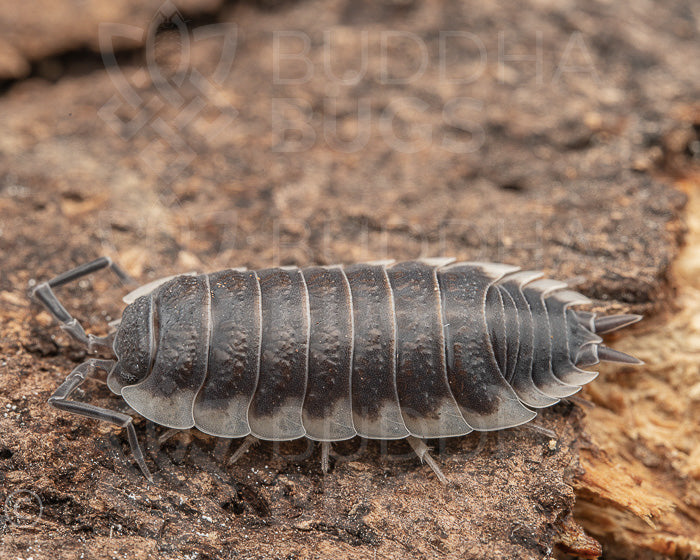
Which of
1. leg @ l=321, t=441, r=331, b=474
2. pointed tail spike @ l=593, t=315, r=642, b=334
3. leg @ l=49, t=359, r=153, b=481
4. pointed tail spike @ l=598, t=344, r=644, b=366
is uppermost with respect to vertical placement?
pointed tail spike @ l=593, t=315, r=642, b=334

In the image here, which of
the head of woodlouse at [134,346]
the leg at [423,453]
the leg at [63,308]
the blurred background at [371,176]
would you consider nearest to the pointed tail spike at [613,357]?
the blurred background at [371,176]

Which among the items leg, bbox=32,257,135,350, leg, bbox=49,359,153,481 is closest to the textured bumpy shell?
leg, bbox=49,359,153,481

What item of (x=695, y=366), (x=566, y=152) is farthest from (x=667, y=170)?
(x=695, y=366)

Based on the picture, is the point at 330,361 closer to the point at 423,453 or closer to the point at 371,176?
the point at 423,453

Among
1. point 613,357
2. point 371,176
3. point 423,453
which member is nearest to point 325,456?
point 423,453

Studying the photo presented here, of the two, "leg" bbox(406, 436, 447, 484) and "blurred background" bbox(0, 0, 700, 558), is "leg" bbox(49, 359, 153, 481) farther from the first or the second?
"leg" bbox(406, 436, 447, 484)

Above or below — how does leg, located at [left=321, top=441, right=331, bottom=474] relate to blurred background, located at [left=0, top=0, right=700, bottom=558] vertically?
below
